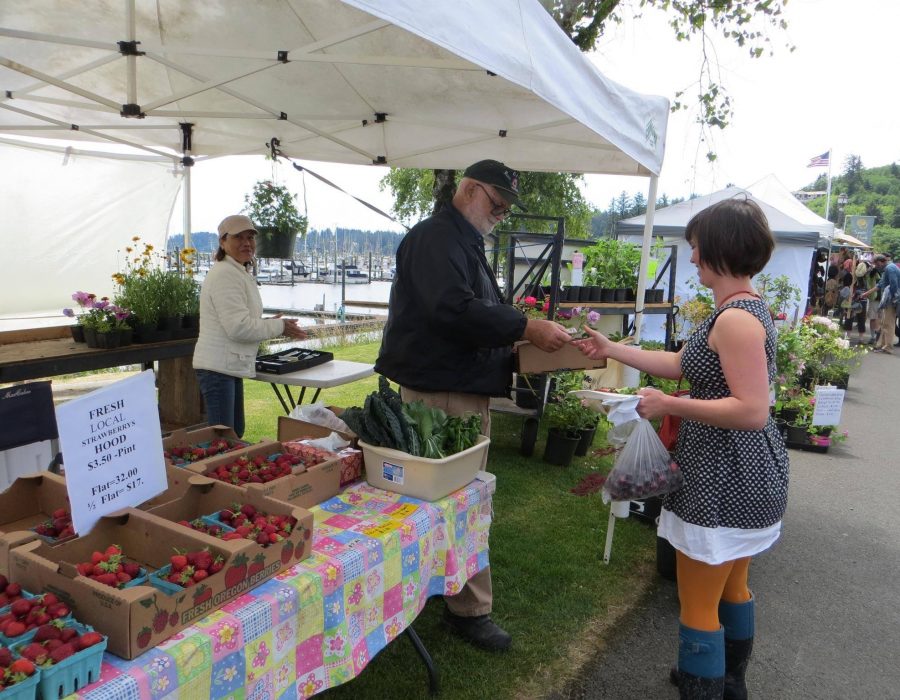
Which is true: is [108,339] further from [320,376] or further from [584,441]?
[584,441]

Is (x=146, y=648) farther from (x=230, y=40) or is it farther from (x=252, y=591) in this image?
(x=230, y=40)

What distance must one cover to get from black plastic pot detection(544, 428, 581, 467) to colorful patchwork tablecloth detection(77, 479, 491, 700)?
297cm

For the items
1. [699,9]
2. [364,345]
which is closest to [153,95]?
[699,9]

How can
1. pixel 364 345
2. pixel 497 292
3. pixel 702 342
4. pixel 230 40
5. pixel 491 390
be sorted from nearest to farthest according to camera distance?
pixel 702 342, pixel 491 390, pixel 497 292, pixel 230 40, pixel 364 345

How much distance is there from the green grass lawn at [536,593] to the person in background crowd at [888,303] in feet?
34.5

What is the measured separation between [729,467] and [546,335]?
75 cm

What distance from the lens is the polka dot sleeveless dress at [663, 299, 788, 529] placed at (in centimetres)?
183

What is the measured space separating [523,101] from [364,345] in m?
8.44

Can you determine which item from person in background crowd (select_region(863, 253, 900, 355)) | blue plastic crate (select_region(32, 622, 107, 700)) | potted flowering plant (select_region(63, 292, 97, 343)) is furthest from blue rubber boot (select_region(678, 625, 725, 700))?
person in background crowd (select_region(863, 253, 900, 355))

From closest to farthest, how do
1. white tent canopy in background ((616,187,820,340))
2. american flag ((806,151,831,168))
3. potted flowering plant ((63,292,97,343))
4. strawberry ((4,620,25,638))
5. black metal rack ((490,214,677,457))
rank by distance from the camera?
strawberry ((4,620,25,638)), potted flowering plant ((63,292,97,343)), black metal rack ((490,214,677,457)), white tent canopy in background ((616,187,820,340)), american flag ((806,151,831,168))

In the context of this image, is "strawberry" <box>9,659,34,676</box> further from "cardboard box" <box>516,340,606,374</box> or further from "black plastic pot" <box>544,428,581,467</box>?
"black plastic pot" <box>544,428,581,467</box>

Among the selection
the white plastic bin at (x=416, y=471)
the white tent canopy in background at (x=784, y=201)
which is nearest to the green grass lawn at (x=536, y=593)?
the white plastic bin at (x=416, y=471)

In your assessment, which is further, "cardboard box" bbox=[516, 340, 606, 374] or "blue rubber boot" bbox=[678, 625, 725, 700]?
"cardboard box" bbox=[516, 340, 606, 374]

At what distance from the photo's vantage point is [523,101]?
354 centimetres
